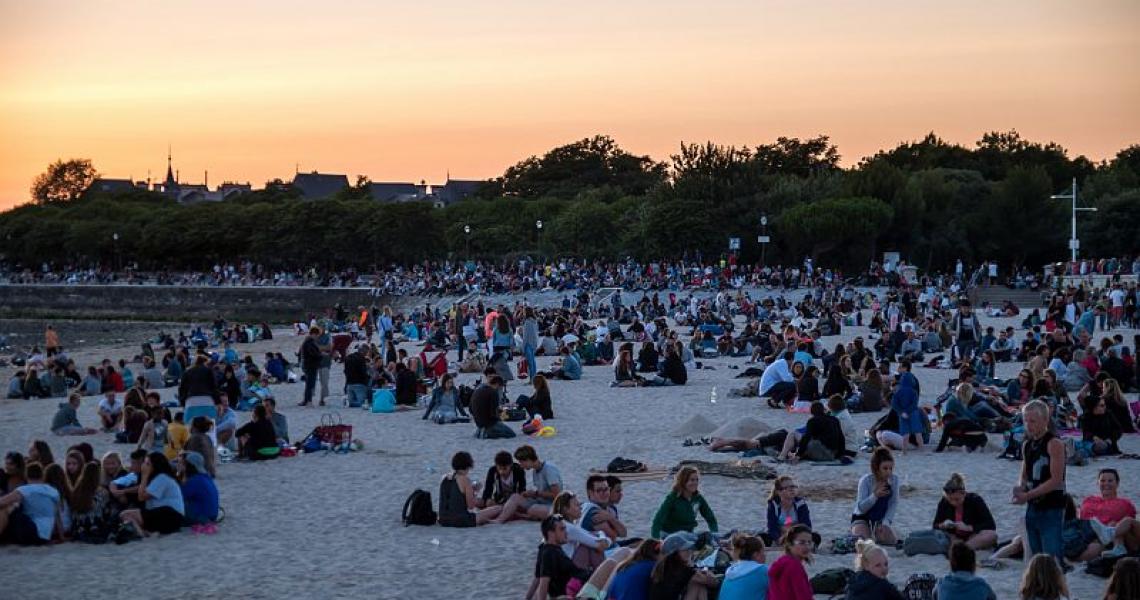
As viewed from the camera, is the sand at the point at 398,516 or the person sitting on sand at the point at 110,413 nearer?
the sand at the point at 398,516

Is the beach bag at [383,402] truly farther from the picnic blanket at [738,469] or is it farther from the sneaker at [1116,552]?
the sneaker at [1116,552]

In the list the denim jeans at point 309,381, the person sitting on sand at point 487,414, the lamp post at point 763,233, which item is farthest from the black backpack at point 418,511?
the lamp post at point 763,233

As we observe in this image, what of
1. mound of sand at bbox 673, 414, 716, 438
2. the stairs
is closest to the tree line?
the stairs

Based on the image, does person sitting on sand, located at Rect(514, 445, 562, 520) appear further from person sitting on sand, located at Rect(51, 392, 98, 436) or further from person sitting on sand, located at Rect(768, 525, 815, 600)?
person sitting on sand, located at Rect(51, 392, 98, 436)

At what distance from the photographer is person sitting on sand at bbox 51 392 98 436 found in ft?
61.8

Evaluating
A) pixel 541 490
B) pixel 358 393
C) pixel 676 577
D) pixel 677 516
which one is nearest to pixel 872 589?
pixel 676 577

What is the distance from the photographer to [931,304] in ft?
124

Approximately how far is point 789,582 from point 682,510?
2354mm

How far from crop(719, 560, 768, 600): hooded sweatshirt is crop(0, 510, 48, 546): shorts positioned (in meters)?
5.99

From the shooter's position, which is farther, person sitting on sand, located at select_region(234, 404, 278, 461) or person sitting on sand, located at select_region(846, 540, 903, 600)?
person sitting on sand, located at select_region(234, 404, 278, 461)

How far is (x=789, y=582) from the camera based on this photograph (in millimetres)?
7695

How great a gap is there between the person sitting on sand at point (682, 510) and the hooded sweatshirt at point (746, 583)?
1955 millimetres

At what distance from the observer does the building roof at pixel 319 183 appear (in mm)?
134000

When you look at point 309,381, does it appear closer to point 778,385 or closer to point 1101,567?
point 778,385
